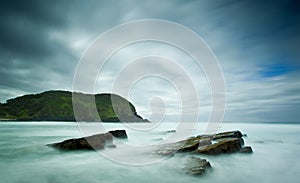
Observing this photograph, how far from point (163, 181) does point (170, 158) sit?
8.93ft

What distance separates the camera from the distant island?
3570 inches

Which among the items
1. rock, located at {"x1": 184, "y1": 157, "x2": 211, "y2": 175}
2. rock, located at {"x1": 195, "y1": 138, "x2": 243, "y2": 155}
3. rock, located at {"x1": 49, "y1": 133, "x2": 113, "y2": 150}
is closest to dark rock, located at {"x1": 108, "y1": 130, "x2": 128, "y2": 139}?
rock, located at {"x1": 49, "y1": 133, "x2": 113, "y2": 150}

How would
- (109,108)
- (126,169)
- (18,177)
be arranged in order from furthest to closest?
(109,108), (126,169), (18,177)

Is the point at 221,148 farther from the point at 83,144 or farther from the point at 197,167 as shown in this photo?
the point at 83,144

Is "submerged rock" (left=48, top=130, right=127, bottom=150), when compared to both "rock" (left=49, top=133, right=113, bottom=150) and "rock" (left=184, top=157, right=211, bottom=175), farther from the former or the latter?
"rock" (left=184, top=157, right=211, bottom=175)

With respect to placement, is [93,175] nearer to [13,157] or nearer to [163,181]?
[163,181]

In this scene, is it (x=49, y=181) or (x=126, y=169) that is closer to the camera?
(x=49, y=181)

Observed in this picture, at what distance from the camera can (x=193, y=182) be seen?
221 inches

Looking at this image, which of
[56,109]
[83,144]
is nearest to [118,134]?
[83,144]

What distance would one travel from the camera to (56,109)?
98625 mm

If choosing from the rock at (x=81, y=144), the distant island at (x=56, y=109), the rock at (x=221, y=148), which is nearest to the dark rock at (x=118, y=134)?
the rock at (x=81, y=144)

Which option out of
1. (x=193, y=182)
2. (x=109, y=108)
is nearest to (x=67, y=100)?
(x=109, y=108)

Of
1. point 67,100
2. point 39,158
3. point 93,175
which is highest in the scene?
point 67,100

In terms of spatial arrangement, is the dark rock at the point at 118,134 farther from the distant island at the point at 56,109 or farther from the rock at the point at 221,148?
the distant island at the point at 56,109
